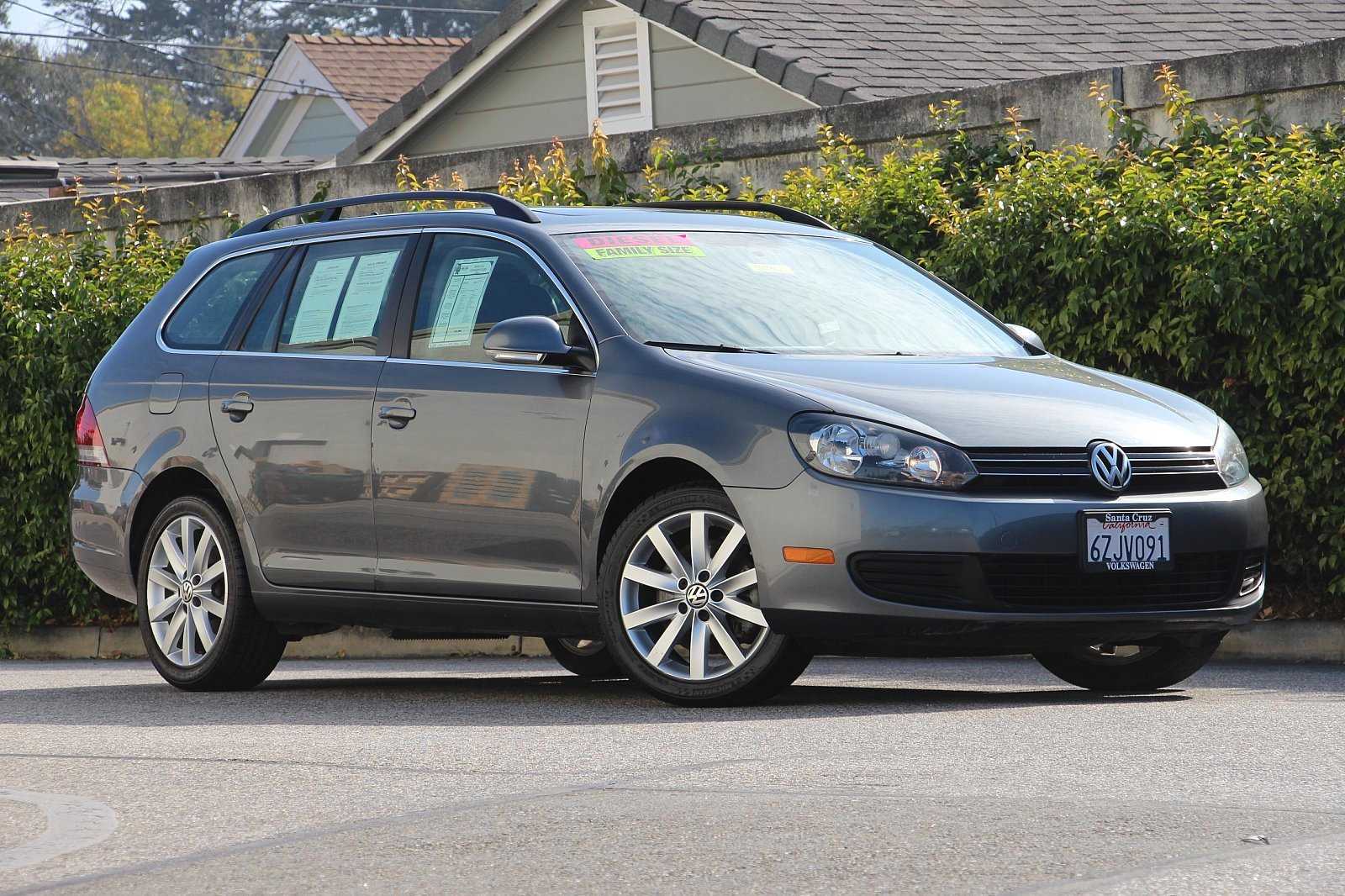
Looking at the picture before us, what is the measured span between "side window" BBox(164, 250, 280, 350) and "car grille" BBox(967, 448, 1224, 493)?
11.9ft

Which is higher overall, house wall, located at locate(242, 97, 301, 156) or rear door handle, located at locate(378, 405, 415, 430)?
house wall, located at locate(242, 97, 301, 156)

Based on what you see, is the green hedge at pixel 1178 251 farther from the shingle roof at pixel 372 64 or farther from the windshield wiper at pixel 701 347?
the shingle roof at pixel 372 64

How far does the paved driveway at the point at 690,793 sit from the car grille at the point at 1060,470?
0.76m

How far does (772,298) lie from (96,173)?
19.9 metres

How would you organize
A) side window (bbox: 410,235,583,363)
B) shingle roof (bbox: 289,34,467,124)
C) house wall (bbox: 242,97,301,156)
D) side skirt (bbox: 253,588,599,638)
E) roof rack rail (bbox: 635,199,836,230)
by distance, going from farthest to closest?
house wall (bbox: 242,97,301,156) → shingle roof (bbox: 289,34,467,124) → roof rack rail (bbox: 635,199,836,230) → side window (bbox: 410,235,583,363) → side skirt (bbox: 253,588,599,638)

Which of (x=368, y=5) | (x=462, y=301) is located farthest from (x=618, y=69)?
(x=368, y=5)

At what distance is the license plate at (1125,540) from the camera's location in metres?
7.52

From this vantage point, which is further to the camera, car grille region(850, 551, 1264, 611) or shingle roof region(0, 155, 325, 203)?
shingle roof region(0, 155, 325, 203)

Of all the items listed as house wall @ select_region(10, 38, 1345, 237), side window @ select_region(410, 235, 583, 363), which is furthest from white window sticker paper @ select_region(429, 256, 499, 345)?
house wall @ select_region(10, 38, 1345, 237)

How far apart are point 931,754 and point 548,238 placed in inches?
113

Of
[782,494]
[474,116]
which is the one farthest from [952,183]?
[474,116]

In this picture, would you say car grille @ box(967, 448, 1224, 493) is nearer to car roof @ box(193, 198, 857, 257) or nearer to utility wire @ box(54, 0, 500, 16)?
car roof @ box(193, 198, 857, 257)

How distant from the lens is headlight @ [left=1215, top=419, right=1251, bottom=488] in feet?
26.2

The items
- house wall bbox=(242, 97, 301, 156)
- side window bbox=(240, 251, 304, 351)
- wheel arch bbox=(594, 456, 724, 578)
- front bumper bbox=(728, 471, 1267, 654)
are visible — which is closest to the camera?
front bumper bbox=(728, 471, 1267, 654)
